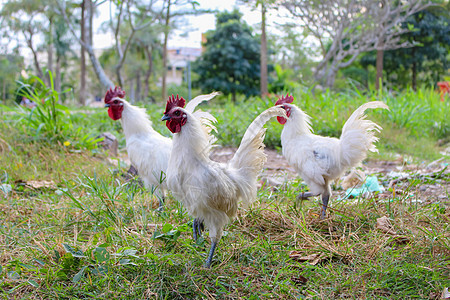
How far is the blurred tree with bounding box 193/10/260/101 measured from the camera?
73.2 ft

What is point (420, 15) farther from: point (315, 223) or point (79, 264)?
point (79, 264)

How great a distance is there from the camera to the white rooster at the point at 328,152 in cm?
314

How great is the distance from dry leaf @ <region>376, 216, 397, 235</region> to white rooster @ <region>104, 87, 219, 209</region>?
1842 mm

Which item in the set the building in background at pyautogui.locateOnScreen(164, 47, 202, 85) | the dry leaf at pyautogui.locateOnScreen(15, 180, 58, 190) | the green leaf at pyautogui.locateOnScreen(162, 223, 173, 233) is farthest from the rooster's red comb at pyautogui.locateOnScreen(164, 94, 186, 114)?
the building in background at pyautogui.locateOnScreen(164, 47, 202, 85)

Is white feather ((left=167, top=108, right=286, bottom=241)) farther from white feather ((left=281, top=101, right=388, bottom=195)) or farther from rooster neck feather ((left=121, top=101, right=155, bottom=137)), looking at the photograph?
rooster neck feather ((left=121, top=101, right=155, bottom=137))

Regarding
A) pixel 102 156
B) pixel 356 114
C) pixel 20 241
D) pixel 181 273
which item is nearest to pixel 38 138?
pixel 102 156

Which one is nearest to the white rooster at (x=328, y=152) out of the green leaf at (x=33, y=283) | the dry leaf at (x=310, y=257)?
the dry leaf at (x=310, y=257)

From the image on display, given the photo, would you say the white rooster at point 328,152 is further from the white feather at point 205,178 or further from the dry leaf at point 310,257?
the white feather at point 205,178

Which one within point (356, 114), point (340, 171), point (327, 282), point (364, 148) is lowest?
point (327, 282)

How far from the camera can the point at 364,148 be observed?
3.13m

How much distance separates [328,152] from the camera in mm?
3260

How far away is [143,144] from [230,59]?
19.7 meters

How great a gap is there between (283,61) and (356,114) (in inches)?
1129

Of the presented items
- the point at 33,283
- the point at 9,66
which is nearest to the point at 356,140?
the point at 33,283
